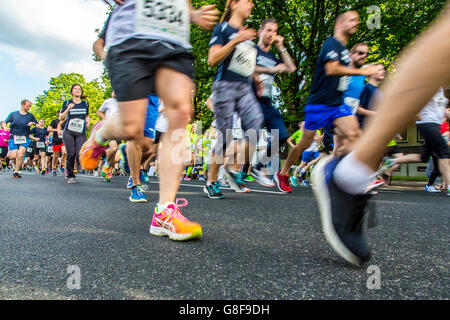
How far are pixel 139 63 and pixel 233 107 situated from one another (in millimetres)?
2120

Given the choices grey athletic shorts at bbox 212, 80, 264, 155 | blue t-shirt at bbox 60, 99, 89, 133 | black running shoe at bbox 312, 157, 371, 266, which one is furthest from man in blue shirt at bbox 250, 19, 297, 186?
blue t-shirt at bbox 60, 99, 89, 133

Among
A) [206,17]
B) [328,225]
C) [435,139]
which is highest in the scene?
[206,17]

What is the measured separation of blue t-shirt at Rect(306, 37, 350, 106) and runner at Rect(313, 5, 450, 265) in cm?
311

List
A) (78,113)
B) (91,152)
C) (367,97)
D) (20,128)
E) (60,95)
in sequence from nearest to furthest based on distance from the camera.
A: (91,152) < (367,97) < (78,113) < (20,128) < (60,95)

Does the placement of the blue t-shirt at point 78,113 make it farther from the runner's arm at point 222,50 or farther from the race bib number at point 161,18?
the race bib number at point 161,18

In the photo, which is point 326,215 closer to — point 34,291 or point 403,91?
point 403,91

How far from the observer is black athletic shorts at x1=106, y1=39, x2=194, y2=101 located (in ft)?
7.23

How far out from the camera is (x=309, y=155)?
948cm

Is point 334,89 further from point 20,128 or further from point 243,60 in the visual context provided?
point 20,128

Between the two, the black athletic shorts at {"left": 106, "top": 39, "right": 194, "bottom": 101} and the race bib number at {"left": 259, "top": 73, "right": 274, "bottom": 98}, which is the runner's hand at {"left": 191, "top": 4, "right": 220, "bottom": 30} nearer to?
the black athletic shorts at {"left": 106, "top": 39, "right": 194, "bottom": 101}

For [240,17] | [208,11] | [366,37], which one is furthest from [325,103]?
[366,37]

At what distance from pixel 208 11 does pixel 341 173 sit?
1695mm

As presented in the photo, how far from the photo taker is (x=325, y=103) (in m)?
4.53

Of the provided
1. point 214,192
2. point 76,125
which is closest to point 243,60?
point 214,192
